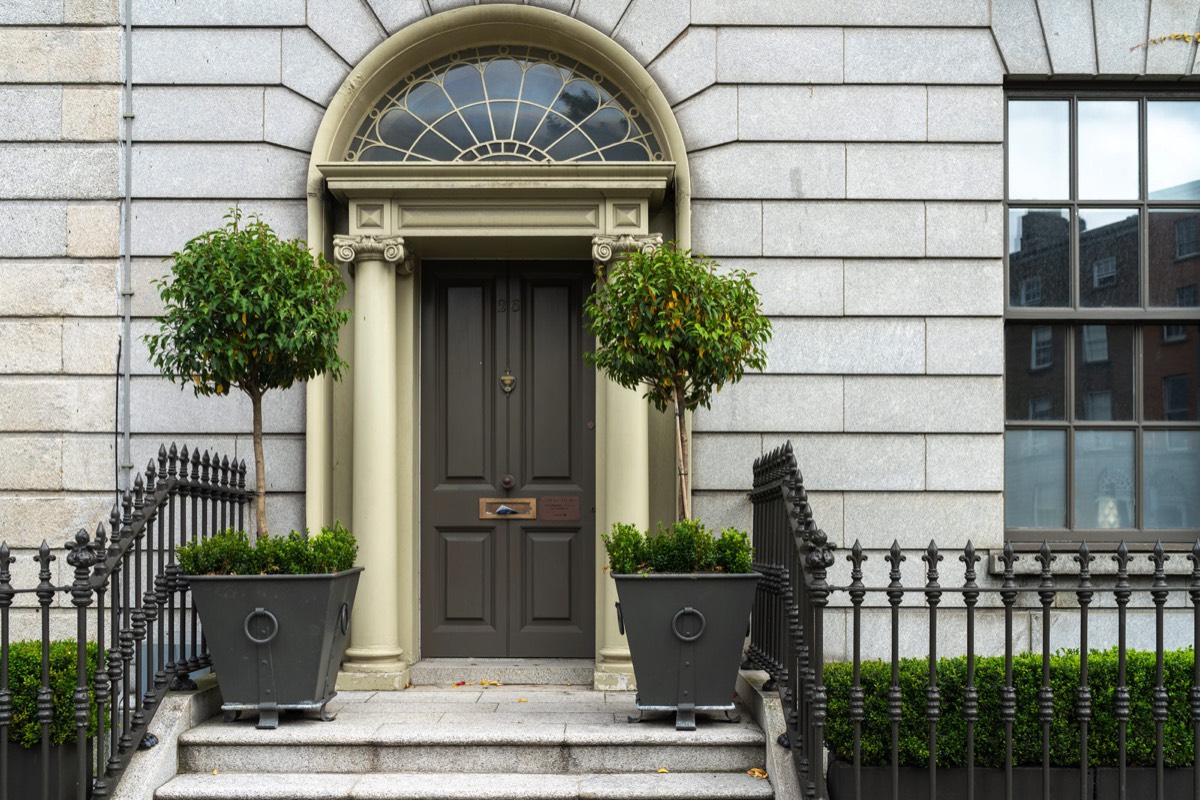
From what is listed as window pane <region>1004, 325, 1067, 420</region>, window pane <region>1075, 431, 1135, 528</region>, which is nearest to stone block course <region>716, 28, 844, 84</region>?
window pane <region>1004, 325, 1067, 420</region>

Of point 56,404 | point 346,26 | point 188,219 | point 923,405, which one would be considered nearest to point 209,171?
point 188,219

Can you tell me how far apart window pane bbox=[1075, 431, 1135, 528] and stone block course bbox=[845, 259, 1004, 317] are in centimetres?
114

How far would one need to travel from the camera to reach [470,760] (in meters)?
6.37

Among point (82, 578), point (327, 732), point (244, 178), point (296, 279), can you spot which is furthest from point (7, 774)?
point (244, 178)

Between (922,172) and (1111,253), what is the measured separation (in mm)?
1440

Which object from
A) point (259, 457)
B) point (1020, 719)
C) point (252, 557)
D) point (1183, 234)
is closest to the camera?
point (1020, 719)

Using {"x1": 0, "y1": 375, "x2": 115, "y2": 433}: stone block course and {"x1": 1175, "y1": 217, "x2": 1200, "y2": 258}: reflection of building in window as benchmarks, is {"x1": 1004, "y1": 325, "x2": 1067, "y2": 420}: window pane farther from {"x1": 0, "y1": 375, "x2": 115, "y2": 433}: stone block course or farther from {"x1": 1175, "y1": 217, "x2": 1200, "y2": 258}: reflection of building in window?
{"x1": 0, "y1": 375, "x2": 115, "y2": 433}: stone block course

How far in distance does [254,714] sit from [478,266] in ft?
11.3

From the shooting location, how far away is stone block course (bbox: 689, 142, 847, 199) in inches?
332

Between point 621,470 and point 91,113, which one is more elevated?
point 91,113

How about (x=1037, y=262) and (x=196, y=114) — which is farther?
(x=1037, y=262)

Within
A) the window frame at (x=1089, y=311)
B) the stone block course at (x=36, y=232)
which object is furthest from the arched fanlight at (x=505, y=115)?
the window frame at (x=1089, y=311)

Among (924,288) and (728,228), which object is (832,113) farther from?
(924,288)

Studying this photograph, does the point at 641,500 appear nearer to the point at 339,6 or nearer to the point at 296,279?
the point at 296,279
